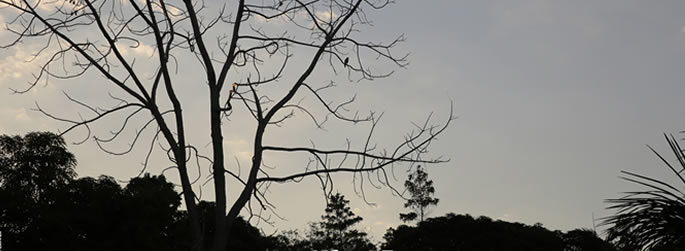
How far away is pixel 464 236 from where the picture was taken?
209ft

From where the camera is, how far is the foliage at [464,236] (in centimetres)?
6256

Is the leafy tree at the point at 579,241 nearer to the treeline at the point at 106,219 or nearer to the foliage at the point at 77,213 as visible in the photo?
the treeline at the point at 106,219

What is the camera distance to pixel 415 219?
68.1 m

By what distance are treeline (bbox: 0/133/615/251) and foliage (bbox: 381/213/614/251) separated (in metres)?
0.08

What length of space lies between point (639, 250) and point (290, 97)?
287cm

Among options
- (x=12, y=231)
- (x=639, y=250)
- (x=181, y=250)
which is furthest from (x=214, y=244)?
(x=181, y=250)

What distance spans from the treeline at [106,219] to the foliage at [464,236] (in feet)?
0.25

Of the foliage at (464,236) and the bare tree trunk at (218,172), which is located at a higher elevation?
the foliage at (464,236)

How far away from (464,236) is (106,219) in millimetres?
32441

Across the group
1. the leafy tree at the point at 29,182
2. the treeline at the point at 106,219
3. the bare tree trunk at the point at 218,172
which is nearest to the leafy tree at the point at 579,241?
the treeline at the point at 106,219

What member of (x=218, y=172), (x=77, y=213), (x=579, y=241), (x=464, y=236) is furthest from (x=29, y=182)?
(x=579, y=241)

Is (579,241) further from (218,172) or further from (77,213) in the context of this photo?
(218,172)

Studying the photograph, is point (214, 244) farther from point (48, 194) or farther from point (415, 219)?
point (415, 219)

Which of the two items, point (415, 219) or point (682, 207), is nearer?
point (682, 207)
